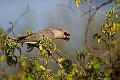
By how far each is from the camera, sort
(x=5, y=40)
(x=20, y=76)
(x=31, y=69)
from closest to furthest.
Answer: (x=20, y=76), (x=31, y=69), (x=5, y=40)

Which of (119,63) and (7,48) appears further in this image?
(7,48)

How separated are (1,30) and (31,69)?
474 mm

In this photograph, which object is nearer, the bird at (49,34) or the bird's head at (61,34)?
the bird at (49,34)

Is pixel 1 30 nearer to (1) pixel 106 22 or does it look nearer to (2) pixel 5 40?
(2) pixel 5 40

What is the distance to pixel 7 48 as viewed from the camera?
10.5 ft

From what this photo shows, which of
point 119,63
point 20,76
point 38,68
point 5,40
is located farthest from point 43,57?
point 20,76

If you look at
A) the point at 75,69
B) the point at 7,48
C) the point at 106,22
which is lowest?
the point at 75,69

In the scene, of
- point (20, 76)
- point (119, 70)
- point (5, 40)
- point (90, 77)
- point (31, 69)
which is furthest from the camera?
point (5, 40)

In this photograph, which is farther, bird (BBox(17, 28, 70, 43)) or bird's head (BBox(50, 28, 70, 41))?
bird's head (BBox(50, 28, 70, 41))

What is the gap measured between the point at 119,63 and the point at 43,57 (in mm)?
995

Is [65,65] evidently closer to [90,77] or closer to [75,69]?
[75,69]

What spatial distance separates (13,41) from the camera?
133 inches

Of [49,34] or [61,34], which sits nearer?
[49,34]

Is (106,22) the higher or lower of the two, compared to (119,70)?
higher
